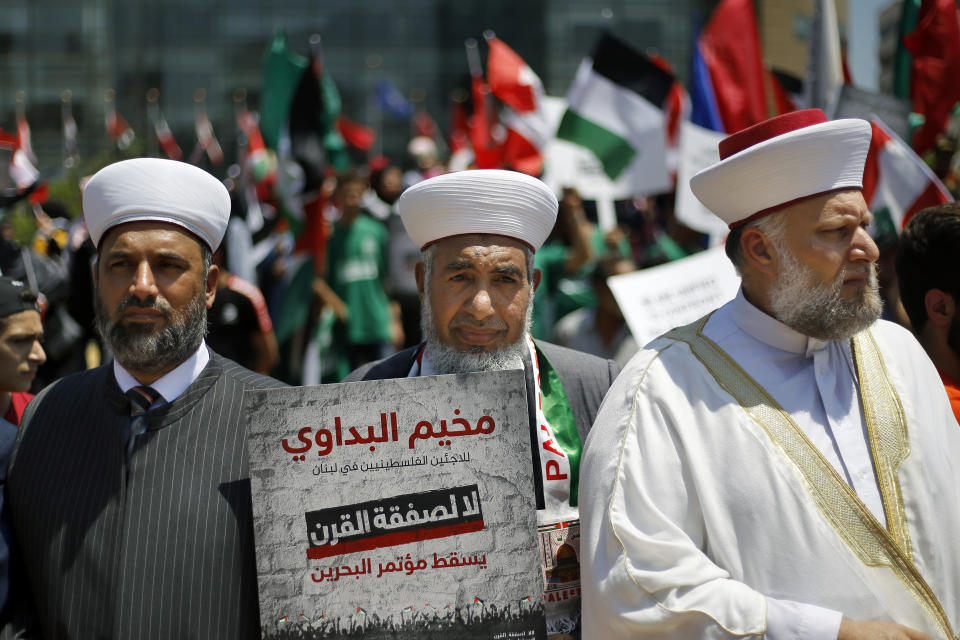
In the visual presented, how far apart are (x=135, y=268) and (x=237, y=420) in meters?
0.47

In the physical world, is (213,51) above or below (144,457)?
above

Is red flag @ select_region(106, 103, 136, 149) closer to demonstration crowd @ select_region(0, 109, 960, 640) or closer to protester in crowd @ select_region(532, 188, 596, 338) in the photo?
protester in crowd @ select_region(532, 188, 596, 338)

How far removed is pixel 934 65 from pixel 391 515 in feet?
16.6

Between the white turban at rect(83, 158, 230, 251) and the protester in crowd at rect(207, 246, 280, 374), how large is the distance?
4340mm

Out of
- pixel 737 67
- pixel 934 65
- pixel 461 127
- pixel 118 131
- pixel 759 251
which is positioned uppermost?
pixel 118 131

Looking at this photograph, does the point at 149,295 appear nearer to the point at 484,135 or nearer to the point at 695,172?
the point at 695,172

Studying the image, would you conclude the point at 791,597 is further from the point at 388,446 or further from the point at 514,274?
the point at 514,274

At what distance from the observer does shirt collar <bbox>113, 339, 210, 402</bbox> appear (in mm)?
2656

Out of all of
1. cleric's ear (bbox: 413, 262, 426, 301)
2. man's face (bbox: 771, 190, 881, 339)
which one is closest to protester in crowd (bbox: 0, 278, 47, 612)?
Answer: cleric's ear (bbox: 413, 262, 426, 301)

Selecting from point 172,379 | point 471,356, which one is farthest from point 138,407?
point 471,356

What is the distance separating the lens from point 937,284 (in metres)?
3.12

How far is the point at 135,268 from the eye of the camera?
8.64ft

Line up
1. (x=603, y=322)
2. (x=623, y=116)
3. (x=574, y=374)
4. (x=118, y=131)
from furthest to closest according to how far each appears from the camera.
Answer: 1. (x=118, y=131)
2. (x=623, y=116)
3. (x=603, y=322)
4. (x=574, y=374)

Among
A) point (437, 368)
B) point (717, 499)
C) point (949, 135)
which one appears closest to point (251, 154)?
point (949, 135)
